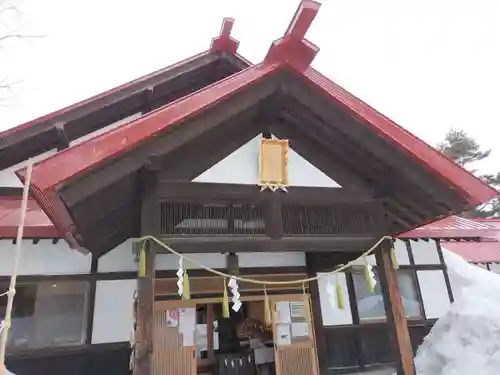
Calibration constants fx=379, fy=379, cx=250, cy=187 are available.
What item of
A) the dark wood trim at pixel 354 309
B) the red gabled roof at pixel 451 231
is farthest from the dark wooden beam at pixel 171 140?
the dark wood trim at pixel 354 309

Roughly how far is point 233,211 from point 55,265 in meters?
3.20

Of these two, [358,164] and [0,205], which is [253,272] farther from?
[0,205]

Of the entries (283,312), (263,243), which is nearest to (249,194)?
(263,243)

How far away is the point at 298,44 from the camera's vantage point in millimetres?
4332

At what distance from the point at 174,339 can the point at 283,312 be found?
6.42 ft

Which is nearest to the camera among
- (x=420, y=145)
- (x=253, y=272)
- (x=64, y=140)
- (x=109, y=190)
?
(x=109, y=190)

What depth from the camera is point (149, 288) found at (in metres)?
4.07

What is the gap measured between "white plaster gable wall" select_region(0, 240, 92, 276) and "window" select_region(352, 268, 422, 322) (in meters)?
5.15

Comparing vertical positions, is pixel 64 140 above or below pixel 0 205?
above

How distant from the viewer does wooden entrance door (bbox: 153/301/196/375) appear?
19.2 ft

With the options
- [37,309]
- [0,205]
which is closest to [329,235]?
[37,309]

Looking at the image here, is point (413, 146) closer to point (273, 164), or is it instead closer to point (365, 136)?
point (365, 136)

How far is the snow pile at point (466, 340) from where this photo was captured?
656 centimetres

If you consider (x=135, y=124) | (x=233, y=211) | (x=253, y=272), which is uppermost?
(x=135, y=124)
